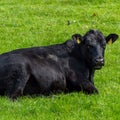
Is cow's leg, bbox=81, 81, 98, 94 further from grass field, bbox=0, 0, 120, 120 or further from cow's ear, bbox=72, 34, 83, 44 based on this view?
Answer: cow's ear, bbox=72, 34, 83, 44

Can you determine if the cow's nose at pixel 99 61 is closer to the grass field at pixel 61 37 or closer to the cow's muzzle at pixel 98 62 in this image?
the cow's muzzle at pixel 98 62

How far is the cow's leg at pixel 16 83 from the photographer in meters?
9.96

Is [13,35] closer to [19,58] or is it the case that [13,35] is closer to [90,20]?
[90,20]

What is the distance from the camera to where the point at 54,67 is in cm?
1066

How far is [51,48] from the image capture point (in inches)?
436

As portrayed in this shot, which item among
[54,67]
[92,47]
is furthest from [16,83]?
[92,47]

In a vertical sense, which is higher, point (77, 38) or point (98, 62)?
point (77, 38)

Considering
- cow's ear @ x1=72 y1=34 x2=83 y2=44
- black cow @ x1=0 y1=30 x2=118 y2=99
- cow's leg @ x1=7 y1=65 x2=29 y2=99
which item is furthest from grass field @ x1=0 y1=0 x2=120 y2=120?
cow's ear @ x1=72 y1=34 x2=83 y2=44

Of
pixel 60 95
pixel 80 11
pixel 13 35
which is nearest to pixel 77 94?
pixel 60 95

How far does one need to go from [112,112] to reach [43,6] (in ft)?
44.1

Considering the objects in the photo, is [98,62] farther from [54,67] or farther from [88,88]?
[54,67]

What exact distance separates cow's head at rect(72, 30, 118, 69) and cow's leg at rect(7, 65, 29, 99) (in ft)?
5.14

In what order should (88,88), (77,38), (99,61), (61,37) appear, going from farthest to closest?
(61,37), (77,38), (88,88), (99,61)

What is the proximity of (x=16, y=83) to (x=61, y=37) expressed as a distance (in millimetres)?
6631
